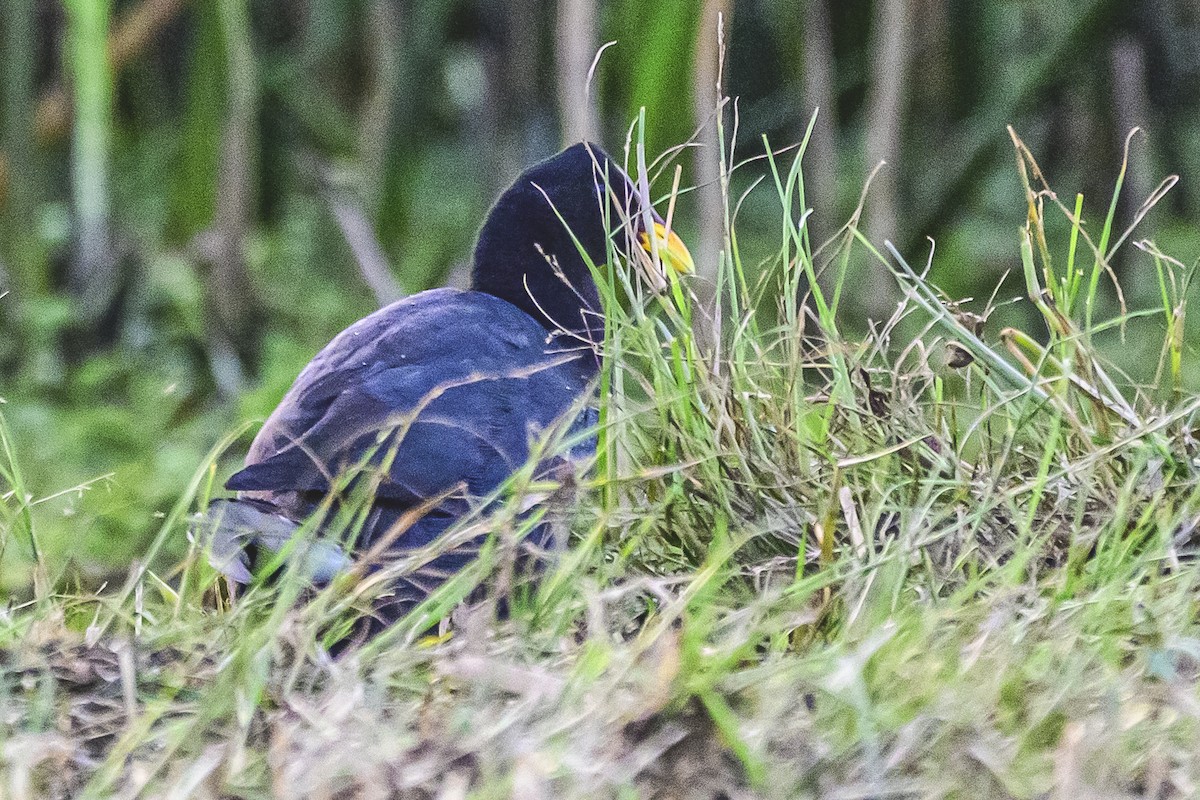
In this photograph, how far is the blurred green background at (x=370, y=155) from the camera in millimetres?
3762

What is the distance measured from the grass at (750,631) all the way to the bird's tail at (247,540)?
0.13ft

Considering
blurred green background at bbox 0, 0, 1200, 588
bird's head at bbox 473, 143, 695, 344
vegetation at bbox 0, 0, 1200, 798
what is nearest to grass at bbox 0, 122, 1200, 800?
vegetation at bbox 0, 0, 1200, 798

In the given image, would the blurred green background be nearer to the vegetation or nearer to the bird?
the vegetation

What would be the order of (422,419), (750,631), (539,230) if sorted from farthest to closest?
(539,230) < (422,419) < (750,631)

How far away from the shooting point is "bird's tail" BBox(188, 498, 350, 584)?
1.53 meters

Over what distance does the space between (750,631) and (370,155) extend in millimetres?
3490

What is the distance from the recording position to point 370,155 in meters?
4.59

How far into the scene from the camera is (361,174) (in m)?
4.70

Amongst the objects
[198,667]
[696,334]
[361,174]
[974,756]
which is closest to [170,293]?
[361,174]

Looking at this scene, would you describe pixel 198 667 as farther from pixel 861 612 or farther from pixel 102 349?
pixel 102 349

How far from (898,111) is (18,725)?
2.72 meters

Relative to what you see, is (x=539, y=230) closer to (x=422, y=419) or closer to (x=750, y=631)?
(x=422, y=419)

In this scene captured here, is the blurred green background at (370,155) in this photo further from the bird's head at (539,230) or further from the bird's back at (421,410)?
the bird's back at (421,410)

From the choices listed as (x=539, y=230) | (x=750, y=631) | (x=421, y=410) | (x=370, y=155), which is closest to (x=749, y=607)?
(x=750, y=631)
